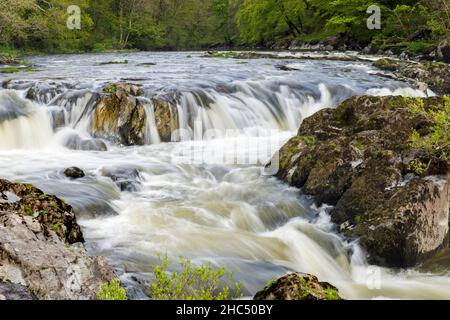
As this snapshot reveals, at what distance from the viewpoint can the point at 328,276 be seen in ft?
21.6

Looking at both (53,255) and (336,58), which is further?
(336,58)

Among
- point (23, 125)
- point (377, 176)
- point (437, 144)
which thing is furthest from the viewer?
point (23, 125)

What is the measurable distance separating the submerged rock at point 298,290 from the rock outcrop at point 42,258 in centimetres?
165

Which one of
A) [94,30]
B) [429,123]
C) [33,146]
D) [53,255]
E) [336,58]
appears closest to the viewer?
[53,255]

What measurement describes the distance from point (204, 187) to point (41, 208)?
4.51 meters

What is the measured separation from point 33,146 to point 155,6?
63215 millimetres

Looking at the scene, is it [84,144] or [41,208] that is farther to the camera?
[84,144]

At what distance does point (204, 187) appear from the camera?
9516mm

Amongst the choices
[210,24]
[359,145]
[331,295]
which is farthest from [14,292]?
[210,24]

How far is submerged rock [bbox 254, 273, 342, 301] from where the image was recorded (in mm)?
3836

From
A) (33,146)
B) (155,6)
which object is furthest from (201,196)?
(155,6)

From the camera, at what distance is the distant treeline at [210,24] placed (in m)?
31.8

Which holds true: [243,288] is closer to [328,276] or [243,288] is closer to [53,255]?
[328,276]

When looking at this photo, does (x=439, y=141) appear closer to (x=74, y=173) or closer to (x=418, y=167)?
(x=418, y=167)
